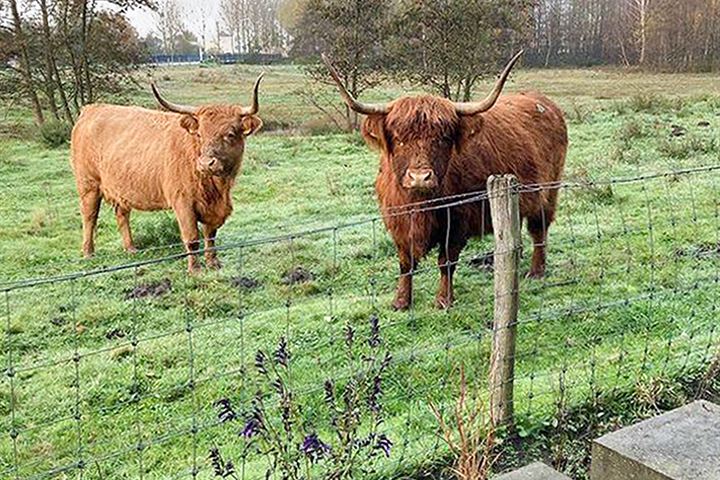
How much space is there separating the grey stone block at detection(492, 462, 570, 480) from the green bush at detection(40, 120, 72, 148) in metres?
13.9

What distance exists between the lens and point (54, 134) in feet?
48.4

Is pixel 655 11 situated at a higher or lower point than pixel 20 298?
higher

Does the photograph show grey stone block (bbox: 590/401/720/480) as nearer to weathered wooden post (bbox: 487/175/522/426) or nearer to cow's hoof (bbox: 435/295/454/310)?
weathered wooden post (bbox: 487/175/522/426)

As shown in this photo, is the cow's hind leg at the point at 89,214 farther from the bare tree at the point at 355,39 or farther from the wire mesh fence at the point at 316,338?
the bare tree at the point at 355,39

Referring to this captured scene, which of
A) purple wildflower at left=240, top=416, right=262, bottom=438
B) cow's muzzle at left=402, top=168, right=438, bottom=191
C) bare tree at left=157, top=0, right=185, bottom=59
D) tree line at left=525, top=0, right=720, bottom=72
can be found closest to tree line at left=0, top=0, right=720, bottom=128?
cow's muzzle at left=402, top=168, right=438, bottom=191

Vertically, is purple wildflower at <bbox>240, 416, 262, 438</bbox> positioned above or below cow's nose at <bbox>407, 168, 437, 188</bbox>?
below

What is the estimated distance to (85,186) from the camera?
7898 millimetres

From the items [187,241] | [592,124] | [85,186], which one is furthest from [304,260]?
[592,124]

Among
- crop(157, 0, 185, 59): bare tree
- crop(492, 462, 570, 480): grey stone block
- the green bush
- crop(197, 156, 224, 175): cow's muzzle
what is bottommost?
crop(492, 462, 570, 480): grey stone block

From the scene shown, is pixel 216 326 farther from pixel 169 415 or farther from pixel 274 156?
pixel 274 156

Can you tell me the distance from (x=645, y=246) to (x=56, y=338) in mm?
4932

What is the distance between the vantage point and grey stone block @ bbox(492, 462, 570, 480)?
102 inches

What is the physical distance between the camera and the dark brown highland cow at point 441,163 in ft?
16.2

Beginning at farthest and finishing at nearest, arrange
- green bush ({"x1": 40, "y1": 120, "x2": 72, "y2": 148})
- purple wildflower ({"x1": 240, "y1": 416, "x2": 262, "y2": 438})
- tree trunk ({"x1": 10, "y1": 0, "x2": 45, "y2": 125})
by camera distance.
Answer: tree trunk ({"x1": 10, "y1": 0, "x2": 45, "y2": 125}) → green bush ({"x1": 40, "y1": 120, "x2": 72, "y2": 148}) → purple wildflower ({"x1": 240, "y1": 416, "x2": 262, "y2": 438})
